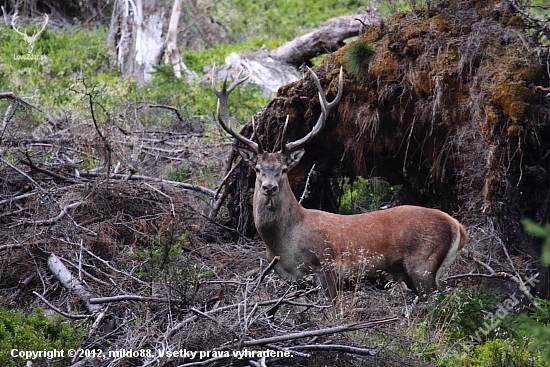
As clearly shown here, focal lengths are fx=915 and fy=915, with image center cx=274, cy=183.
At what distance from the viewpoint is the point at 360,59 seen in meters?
9.51

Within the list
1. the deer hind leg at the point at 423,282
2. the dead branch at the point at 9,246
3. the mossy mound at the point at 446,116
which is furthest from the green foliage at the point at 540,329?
the dead branch at the point at 9,246

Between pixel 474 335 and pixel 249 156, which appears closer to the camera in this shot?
pixel 474 335

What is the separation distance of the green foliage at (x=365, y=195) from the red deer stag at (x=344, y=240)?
1880 millimetres

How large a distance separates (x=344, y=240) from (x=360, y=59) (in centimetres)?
208

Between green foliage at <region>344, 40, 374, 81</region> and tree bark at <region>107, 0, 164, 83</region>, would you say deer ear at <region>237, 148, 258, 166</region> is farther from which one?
tree bark at <region>107, 0, 164, 83</region>

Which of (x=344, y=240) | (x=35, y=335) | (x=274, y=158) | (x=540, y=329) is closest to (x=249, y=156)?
(x=274, y=158)

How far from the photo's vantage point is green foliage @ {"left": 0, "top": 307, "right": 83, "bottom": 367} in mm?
6113

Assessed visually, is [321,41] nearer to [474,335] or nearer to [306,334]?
[474,335]

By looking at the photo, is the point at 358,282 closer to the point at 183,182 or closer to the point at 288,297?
the point at 288,297

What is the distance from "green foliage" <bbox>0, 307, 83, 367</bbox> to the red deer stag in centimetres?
239

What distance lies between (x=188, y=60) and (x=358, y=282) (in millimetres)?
9530

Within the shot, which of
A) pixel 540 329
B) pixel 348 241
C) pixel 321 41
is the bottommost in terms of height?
pixel 348 241

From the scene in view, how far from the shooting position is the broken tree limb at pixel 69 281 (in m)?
6.95

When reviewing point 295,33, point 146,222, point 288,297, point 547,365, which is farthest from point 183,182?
point 295,33
